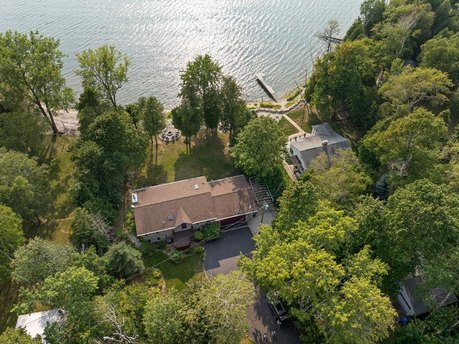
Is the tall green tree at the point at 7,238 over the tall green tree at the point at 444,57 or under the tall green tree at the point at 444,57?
under

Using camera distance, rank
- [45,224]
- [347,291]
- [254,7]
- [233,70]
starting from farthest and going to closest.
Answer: [254,7]
[233,70]
[45,224]
[347,291]

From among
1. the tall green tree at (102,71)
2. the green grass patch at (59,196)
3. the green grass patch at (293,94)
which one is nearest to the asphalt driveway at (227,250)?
the green grass patch at (59,196)

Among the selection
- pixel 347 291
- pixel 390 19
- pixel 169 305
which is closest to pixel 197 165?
pixel 169 305

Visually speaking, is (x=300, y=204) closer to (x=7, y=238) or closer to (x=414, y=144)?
(x=414, y=144)

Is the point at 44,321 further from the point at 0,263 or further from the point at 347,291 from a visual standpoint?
the point at 347,291

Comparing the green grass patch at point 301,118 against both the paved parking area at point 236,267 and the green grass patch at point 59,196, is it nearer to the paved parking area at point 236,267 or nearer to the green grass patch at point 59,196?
the paved parking area at point 236,267

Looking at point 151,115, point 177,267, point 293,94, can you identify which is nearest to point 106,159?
point 151,115

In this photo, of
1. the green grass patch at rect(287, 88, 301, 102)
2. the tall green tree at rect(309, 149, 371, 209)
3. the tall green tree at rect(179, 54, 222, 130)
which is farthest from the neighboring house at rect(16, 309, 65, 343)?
the green grass patch at rect(287, 88, 301, 102)
